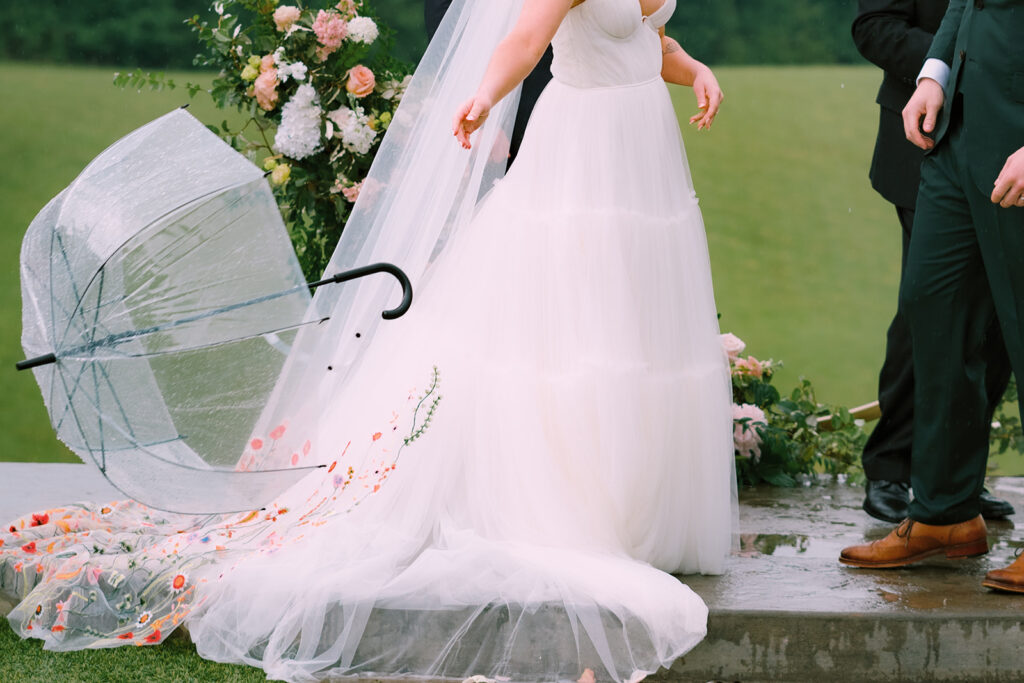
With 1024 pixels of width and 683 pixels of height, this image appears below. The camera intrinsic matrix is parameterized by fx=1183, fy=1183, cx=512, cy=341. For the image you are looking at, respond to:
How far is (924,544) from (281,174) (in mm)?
2007

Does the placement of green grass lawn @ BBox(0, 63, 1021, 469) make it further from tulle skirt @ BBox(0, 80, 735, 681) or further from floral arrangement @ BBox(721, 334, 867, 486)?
tulle skirt @ BBox(0, 80, 735, 681)

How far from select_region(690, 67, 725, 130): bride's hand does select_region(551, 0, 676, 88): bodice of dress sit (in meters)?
0.16

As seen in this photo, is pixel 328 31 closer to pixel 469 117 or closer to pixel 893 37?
pixel 469 117

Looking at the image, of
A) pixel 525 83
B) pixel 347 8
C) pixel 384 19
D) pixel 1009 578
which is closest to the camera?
pixel 1009 578

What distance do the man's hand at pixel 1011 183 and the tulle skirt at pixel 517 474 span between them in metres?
0.60

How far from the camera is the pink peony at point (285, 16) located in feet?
11.2

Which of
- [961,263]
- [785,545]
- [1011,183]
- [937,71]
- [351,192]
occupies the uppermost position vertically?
[937,71]

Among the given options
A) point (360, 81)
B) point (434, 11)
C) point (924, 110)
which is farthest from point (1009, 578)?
point (360, 81)

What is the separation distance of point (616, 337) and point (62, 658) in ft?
4.11

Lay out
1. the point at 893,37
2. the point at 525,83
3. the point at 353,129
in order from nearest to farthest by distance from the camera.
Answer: the point at 893,37
the point at 525,83
the point at 353,129

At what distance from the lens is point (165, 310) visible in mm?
2174

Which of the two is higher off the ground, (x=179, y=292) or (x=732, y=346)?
(x=179, y=292)

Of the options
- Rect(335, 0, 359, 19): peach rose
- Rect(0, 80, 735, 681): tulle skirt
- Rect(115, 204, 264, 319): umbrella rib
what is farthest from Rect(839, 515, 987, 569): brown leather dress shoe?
Rect(335, 0, 359, 19): peach rose

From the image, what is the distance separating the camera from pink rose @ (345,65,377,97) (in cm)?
335
